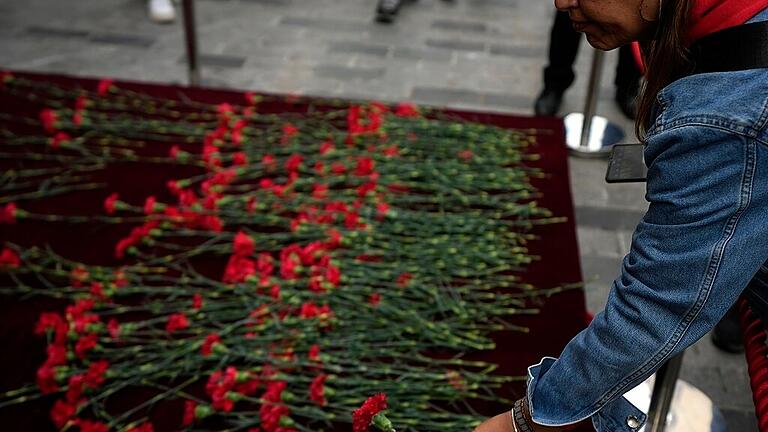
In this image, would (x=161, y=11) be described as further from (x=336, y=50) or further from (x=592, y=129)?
(x=592, y=129)

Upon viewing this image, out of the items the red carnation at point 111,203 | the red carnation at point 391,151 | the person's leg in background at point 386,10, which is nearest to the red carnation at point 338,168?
the red carnation at point 391,151

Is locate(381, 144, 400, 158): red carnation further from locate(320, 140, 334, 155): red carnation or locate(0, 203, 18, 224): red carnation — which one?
locate(0, 203, 18, 224): red carnation

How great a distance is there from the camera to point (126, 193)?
2385 millimetres

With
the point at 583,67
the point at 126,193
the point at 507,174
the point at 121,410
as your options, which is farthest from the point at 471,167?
the point at 583,67

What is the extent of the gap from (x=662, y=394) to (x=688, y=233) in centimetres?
81

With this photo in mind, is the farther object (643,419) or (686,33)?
(643,419)

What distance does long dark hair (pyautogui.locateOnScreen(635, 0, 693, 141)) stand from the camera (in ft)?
2.84

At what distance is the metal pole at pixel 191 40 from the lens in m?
3.05

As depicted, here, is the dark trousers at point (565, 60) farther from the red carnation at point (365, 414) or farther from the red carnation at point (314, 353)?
the red carnation at point (365, 414)

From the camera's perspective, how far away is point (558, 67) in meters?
3.06

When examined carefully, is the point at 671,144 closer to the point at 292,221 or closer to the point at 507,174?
the point at 292,221

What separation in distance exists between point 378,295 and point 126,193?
0.88 meters

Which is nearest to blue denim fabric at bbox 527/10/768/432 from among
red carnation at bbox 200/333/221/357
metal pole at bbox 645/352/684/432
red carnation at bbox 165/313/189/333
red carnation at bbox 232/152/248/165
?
metal pole at bbox 645/352/684/432

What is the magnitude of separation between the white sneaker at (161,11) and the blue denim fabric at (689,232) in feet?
11.1
